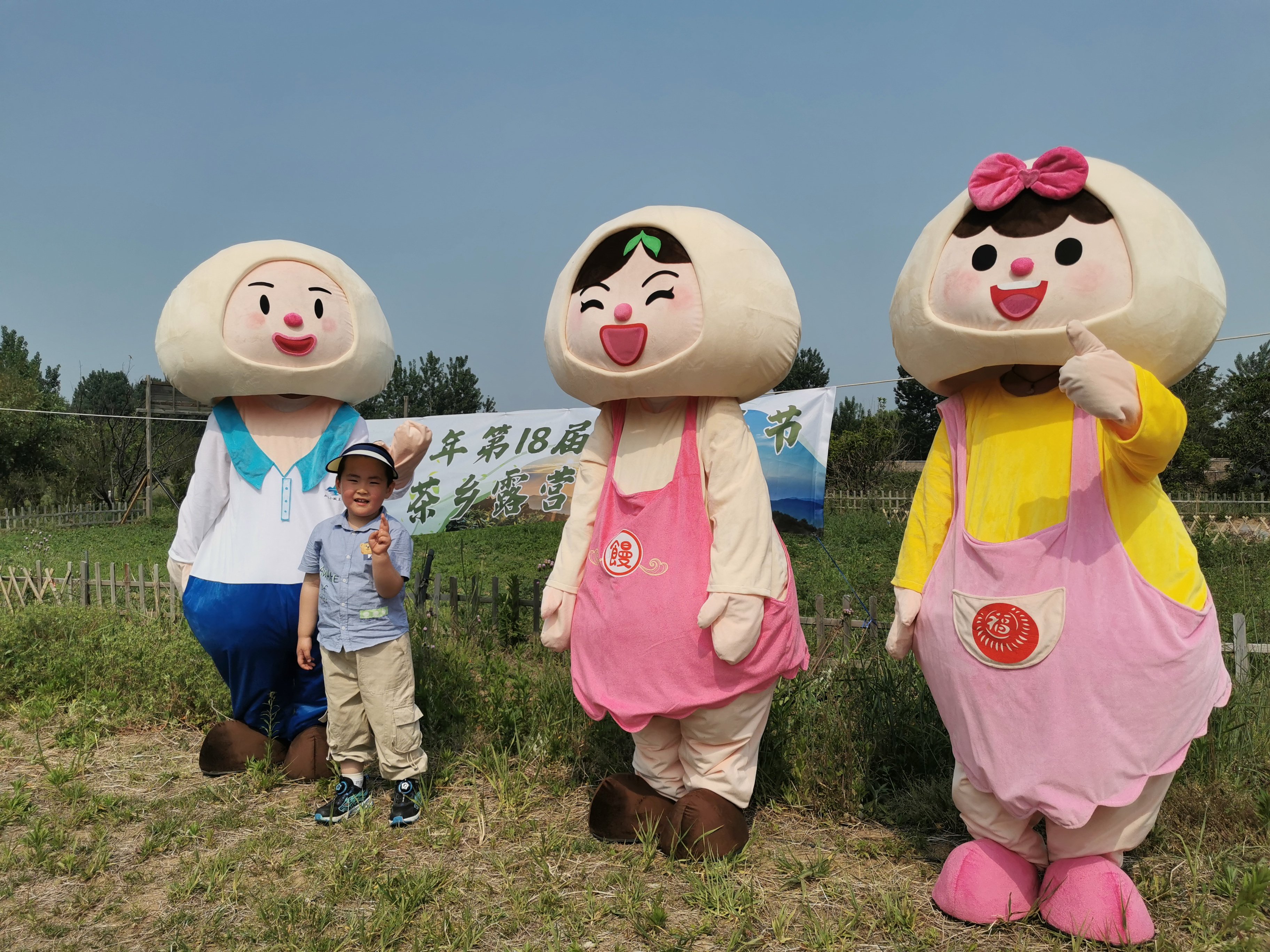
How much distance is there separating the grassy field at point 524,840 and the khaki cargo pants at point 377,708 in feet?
0.83

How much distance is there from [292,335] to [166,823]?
2029 millimetres

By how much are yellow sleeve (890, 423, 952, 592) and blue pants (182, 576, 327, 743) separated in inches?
97.2

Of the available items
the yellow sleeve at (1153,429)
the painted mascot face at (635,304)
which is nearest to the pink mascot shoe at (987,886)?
the yellow sleeve at (1153,429)

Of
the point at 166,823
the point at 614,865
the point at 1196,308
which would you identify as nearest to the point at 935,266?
the point at 1196,308

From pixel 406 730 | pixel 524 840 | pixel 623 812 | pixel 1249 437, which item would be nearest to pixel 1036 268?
pixel 623 812

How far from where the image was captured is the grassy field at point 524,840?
2.64 meters

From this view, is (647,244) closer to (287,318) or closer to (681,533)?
(681,533)

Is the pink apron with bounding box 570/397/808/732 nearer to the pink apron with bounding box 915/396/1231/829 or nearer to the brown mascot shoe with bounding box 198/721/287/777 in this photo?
the pink apron with bounding box 915/396/1231/829

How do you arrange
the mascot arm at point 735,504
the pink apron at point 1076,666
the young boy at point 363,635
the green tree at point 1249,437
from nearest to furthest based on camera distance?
the pink apron at point 1076,666, the mascot arm at point 735,504, the young boy at point 363,635, the green tree at point 1249,437

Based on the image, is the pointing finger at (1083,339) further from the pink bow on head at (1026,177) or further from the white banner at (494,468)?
the white banner at (494,468)

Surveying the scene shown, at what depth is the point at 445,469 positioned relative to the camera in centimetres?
1003

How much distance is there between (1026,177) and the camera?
8.54 feet

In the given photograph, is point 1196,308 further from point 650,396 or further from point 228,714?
point 228,714

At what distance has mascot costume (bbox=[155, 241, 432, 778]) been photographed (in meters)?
3.68
